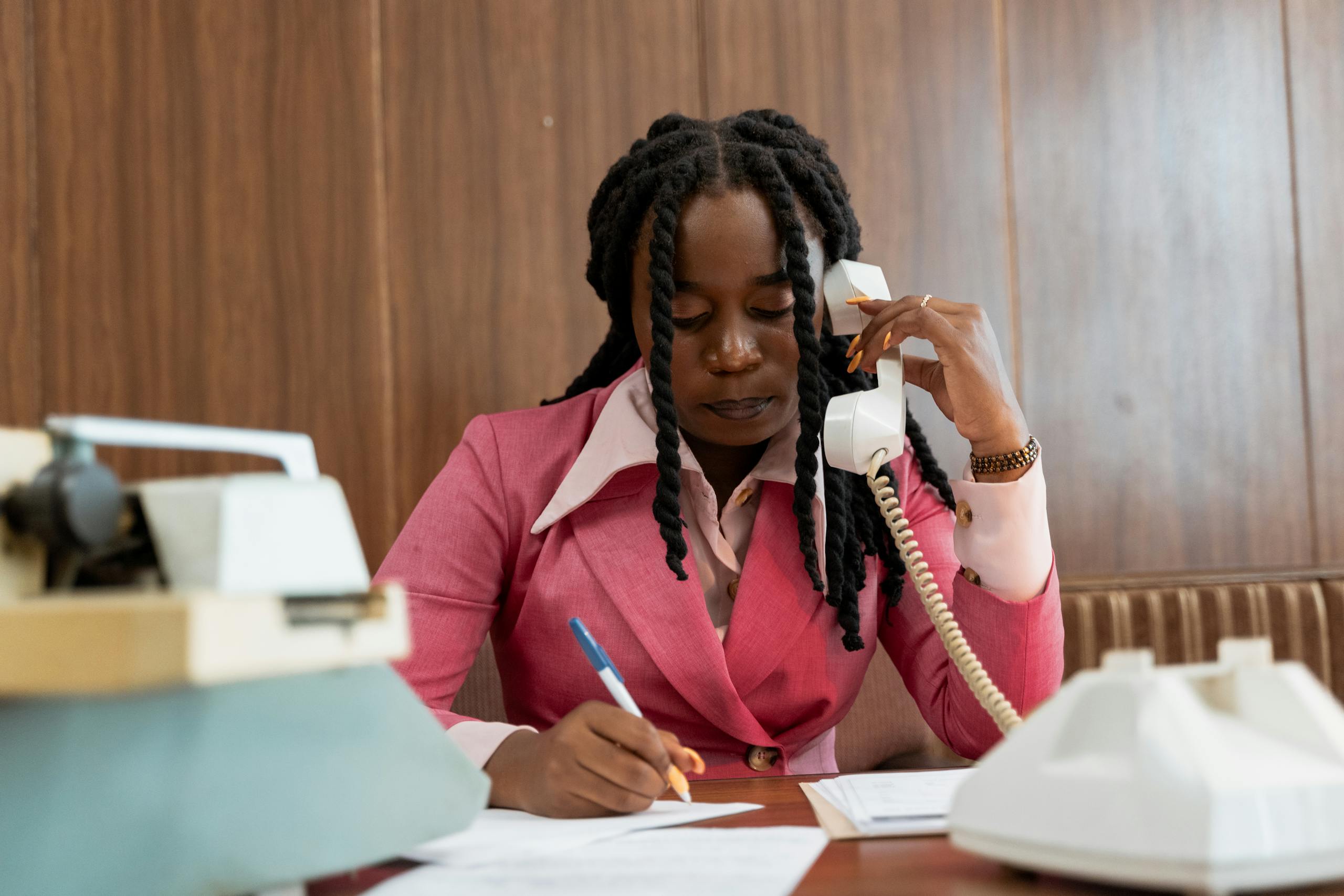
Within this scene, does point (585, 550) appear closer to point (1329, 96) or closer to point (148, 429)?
point (148, 429)

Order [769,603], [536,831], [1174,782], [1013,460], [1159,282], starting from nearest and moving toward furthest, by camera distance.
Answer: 1. [1174,782]
2. [536,831]
3. [1013,460]
4. [769,603]
5. [1159,282]

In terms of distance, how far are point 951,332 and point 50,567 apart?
0.93 meters

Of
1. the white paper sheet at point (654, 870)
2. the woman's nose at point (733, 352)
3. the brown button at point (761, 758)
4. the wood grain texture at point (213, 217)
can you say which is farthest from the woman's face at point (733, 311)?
the wood grain texture at point (213, 217)

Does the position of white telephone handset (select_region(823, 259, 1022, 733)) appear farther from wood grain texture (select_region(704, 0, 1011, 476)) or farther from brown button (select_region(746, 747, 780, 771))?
wood grain texture (select_region(704, 0, 1011, 476))

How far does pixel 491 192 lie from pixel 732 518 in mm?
898

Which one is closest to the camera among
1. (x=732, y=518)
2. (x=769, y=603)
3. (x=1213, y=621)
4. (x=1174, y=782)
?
(x=1174, y=782)

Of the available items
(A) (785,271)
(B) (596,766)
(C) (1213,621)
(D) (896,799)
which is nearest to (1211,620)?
(C) (1213,621)

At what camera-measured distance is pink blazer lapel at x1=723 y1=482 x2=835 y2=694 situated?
1.25 metres

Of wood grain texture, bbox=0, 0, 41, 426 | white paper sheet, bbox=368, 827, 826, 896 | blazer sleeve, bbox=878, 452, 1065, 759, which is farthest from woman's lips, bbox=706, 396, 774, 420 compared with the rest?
wood grain texture, bbox=0, 0, 41, 426

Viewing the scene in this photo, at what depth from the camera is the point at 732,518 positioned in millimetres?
1377

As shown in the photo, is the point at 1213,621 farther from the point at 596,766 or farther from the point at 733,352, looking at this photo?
the point at 596,766

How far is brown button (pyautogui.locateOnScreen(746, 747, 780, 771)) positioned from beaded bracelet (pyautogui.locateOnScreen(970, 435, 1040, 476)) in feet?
1.37

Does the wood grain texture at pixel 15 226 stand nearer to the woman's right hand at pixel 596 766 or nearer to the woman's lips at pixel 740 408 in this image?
the woman's lips at pixel 740 408

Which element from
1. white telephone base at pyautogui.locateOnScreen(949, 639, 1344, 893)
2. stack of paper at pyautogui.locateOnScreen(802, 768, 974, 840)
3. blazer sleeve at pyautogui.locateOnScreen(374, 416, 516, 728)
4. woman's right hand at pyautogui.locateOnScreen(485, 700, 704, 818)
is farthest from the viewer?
blazer sleeve at pyautogui.locateOnScreen(374, 416, 516, 728)
